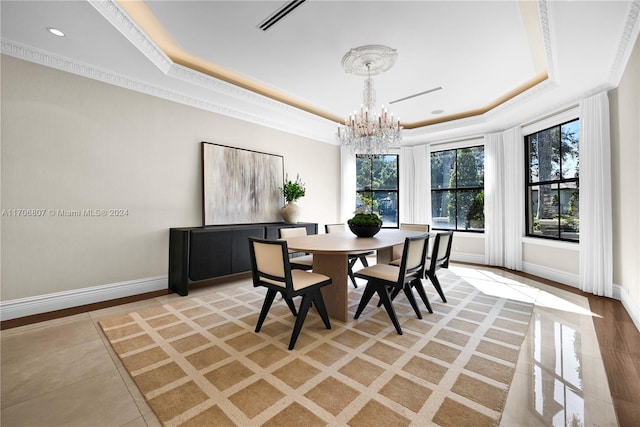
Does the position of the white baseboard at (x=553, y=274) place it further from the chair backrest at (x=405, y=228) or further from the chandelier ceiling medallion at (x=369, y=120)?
the chandelier ceiling medallion at (x=369, y=120)

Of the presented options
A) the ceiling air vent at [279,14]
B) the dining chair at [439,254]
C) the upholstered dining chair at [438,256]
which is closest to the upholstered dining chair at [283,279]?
the upholstered dining chair at [438,256]

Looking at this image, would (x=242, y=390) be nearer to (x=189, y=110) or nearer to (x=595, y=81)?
(x=189, y=110)

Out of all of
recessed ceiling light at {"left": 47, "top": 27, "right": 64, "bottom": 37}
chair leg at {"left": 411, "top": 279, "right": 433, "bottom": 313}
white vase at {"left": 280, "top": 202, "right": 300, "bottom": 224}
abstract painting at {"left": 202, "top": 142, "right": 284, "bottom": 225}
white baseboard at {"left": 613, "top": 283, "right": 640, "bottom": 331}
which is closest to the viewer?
recessed ceiling light at {"left": 47, "top": 27, "right": 64, "bottom": 37}

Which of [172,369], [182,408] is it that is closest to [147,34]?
[172,369]

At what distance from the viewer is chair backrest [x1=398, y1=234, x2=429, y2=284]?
247cm

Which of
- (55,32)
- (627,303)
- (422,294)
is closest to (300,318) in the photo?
(422,294)

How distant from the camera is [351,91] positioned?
4.07 meters

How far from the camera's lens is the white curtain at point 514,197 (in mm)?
4910

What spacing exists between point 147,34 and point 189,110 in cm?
130

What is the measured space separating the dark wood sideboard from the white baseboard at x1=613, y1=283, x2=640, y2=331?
14.1 ft

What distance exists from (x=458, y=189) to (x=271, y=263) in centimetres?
503

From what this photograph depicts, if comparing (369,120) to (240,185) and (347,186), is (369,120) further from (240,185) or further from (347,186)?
(347,186)

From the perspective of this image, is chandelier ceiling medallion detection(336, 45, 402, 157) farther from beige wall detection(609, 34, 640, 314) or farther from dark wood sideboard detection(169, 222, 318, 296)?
beige wall detection(609, 34, 640, 314)

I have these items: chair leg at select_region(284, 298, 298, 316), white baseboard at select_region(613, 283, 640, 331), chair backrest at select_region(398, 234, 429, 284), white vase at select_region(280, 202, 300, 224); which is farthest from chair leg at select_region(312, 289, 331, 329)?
white baseboard at select_region(613, 283, 640, 331)
